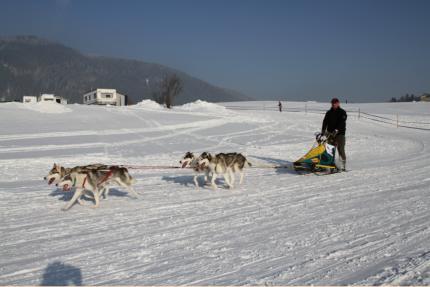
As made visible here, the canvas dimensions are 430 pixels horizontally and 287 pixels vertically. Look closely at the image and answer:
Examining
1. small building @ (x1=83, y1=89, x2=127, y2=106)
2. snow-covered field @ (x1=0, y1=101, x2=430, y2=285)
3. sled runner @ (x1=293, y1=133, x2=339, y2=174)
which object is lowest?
snow-covered field @ (x1=0, y1=101, x2=430, y2=285)

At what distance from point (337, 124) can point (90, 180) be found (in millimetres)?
6404

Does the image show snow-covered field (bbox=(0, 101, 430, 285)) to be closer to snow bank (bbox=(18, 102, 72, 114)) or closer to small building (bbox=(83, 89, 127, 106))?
snow bank (bbox=(18, 102, 72, 114))

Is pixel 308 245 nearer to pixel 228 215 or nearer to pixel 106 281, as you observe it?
pixel 228 215

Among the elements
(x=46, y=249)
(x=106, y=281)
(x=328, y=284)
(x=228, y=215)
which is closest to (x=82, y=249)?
(x=46, y=249)

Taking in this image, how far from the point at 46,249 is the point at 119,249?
849mm

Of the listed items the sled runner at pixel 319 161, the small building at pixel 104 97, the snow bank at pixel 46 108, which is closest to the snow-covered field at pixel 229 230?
the sled runner at pixel 319 161

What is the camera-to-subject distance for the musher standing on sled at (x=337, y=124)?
1041 centimetres

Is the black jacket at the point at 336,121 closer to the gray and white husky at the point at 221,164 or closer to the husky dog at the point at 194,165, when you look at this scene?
the gray and white husky at the point at 221,164

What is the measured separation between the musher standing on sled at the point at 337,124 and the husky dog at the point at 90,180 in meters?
5.64

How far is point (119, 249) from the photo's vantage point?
186 inches

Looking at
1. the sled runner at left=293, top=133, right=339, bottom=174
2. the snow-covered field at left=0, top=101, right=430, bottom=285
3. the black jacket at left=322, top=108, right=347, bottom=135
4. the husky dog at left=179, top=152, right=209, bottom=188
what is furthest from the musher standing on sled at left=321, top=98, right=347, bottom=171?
the husky dog at left=179, top=152, right=209, bottom=188

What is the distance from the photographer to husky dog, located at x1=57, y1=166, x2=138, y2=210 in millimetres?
6691

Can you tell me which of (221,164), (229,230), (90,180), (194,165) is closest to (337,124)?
(221,164)

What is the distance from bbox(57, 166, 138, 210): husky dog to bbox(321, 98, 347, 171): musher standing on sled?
18.5 ft
